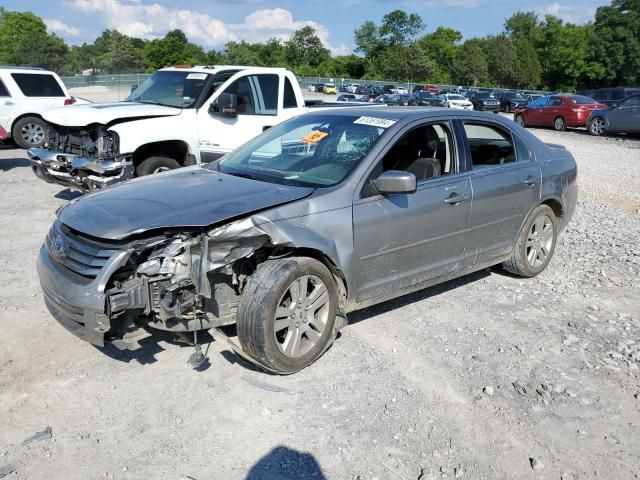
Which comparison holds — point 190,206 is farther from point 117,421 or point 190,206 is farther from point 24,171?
point 24,171

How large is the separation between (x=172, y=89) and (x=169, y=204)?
5.85 meters

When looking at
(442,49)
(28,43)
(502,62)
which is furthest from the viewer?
(442,49)

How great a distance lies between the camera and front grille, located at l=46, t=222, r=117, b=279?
354 cm

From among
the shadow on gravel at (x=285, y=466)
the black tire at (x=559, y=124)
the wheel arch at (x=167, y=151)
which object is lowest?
the black tire at (x=559, y=124)

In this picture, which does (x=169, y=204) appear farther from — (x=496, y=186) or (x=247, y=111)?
(x=247, y=111)

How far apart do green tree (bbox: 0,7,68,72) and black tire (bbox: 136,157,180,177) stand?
69468 millimetres

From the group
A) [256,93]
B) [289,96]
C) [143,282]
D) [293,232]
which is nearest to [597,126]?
[289,96]

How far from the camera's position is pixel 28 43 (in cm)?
7944

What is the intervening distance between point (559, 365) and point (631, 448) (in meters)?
0.95

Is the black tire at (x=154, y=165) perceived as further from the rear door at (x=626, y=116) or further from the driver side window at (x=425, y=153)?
the rear door at (x=626, y=116)

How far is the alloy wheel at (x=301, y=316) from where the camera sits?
377 centimetres

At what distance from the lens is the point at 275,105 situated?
→ 30.3 ft

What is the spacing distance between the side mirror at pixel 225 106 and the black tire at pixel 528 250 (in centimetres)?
456

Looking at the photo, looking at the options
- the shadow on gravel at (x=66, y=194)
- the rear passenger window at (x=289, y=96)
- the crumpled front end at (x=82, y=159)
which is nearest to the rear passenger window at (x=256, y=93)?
the rear passenger window at (x=289, y=96)
